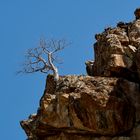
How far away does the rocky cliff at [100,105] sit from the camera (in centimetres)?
A: 2781

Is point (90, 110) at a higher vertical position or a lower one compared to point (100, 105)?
lower

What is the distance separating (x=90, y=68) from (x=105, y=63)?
3.86 meters

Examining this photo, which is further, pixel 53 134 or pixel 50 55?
pixel 50 55

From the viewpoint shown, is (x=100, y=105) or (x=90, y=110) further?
(x=90, y=110)

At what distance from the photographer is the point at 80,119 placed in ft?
92.6

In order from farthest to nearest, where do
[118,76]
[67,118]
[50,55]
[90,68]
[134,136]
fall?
[50,55], [90,68], [118,76], [67,118], [134,136]

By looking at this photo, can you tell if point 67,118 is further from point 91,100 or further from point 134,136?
point 134,136

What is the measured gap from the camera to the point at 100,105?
27.9 metres

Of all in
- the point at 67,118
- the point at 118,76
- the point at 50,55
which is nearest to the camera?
the point at 67,118

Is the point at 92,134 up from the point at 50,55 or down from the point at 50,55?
down

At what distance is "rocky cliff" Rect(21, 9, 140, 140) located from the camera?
2781 cm

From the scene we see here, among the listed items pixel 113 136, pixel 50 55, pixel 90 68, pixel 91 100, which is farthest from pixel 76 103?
pixel 50 55

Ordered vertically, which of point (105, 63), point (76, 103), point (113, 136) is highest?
point (105, 63)

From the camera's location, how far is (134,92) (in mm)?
28797
